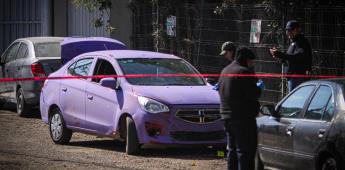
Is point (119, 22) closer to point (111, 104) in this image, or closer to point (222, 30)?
point (222, 30)

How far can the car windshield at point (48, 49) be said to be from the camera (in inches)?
720

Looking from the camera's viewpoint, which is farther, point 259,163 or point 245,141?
point 259,163

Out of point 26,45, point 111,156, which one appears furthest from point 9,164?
point 26,45

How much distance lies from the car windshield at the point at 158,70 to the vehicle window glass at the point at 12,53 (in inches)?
248

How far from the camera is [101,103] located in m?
13.2

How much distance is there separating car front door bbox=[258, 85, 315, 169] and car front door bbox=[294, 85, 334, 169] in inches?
6.4

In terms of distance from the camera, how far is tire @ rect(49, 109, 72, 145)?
46.2ft

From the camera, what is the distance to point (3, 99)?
64.5 ft

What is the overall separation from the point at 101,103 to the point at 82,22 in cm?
1437

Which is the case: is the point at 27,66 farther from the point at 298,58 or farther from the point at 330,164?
the point at 330,164

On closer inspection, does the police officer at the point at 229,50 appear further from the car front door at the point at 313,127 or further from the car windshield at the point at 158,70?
the car windshield at the point at 158,70

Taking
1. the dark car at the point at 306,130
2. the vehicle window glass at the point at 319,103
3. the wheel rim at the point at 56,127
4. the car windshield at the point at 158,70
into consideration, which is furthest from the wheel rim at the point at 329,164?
the wheel rim at the point at 56,127

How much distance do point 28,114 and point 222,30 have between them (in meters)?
4.67

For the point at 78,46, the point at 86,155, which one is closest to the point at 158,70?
the point at 86,155
